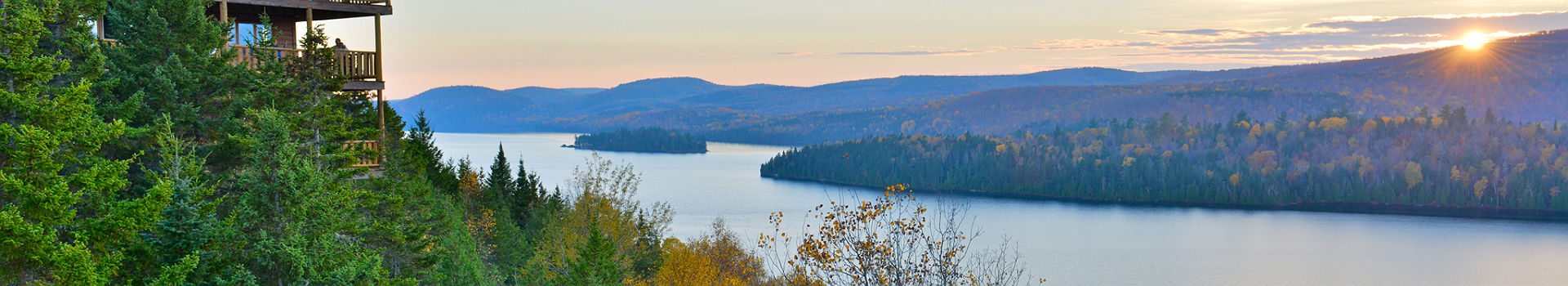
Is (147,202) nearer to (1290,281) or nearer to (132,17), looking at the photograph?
(132,17)

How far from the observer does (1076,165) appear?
498 feet

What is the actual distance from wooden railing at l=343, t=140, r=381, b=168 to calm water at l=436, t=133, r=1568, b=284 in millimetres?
26718

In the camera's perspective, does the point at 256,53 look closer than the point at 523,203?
Yes

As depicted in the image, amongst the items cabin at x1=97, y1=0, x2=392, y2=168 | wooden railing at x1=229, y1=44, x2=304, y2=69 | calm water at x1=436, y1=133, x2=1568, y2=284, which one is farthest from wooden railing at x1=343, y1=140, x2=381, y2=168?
calm water at x1=436, y1=133, x2=1568, y2=284

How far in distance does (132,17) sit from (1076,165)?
14486 centimetres

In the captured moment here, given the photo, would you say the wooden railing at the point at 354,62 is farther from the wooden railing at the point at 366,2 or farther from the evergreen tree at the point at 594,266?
the evergreen tree at the point at 594,266

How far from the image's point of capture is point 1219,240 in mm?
82062

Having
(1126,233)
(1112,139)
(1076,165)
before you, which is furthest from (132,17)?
(1112,139)

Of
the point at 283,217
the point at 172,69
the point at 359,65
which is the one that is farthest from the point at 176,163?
the point at 359,65

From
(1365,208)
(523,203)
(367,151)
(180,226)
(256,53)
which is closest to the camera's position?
(180,226)

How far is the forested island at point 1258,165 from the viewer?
418 ft

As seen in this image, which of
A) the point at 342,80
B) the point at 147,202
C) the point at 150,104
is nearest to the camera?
the point at 147,202

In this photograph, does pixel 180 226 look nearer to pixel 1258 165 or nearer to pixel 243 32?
pixel 243 32

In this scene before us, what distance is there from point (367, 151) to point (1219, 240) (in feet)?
242
